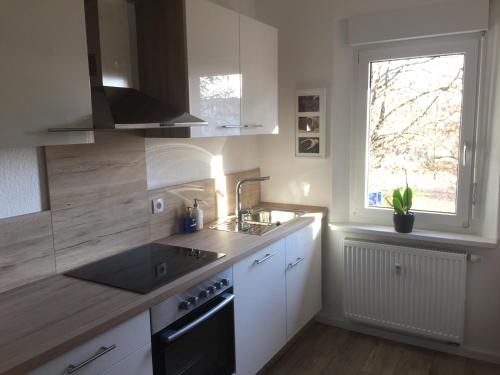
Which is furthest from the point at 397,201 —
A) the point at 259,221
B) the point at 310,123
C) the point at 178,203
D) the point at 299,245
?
the point at 178,203

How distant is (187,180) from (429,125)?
5.26ft

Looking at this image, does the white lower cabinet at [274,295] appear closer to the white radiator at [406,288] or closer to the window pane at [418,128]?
the white radiator at [406,288]

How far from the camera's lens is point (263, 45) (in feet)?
8.84

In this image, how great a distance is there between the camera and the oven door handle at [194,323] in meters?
1.62

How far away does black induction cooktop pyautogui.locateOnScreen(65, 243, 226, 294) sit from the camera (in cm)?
171

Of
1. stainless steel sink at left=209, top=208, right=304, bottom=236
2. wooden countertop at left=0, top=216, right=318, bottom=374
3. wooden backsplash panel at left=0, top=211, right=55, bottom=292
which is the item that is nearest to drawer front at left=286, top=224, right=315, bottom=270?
stainless steel sink at left=209, top=208, right=304, bottom=236

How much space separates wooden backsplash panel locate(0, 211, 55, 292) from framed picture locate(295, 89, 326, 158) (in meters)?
1.86

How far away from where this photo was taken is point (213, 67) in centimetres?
223

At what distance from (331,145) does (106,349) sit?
2088mm

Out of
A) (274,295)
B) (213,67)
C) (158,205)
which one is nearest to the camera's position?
(213,67)

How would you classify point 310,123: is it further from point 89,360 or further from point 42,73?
point 89,360

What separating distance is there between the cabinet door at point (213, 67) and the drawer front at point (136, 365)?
3.45 feet

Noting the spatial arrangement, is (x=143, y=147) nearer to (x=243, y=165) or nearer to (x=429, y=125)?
(x=243, y=165)

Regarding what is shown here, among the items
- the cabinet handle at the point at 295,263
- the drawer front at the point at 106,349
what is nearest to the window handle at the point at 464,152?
the cabinet handle at the point at 295,263
